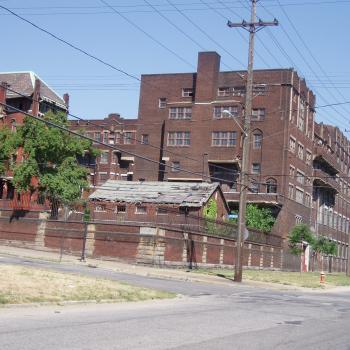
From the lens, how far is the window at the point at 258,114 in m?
68.0

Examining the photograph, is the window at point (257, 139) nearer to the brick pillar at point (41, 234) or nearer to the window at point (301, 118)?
the window at point (301, 118)

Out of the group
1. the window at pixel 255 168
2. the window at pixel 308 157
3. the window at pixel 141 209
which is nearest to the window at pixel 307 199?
the window at pixel 308 157

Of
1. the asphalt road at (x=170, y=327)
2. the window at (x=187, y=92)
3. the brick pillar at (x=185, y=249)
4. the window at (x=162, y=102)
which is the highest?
the window at (x=187, y=92)

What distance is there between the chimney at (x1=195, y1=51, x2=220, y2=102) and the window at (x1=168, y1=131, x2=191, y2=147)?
4368mm

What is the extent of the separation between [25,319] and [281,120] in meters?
57.5

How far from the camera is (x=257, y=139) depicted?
224 feet

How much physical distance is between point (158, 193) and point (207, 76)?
2518cm

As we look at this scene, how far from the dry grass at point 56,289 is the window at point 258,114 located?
51.0 m

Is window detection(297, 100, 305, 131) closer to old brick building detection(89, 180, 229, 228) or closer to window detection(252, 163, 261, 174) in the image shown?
window detection(252, 163, 261, 174)

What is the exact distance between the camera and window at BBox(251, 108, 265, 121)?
6800 centimetres

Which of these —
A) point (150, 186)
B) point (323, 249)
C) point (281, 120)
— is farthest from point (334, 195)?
point (150, 186)

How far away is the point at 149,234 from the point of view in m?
34.8

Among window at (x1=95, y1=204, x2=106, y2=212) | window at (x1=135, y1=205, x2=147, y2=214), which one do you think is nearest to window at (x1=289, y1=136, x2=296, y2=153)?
window at (x1=135, y1=205, x2=147, y2=214)

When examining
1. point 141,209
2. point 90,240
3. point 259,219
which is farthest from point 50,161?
point 259,219
